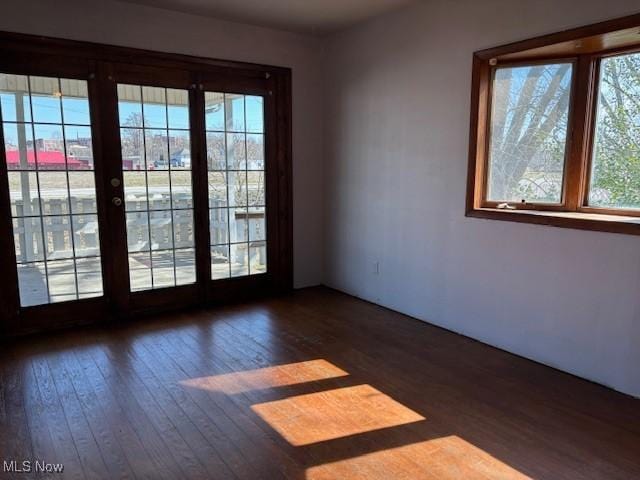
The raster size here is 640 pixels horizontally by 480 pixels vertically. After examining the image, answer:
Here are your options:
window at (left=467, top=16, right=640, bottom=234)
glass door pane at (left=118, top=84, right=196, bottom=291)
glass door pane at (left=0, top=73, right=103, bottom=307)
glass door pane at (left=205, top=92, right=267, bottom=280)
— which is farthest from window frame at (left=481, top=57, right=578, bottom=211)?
glass door pane at (left=0, top=73, right=103, bottom=307)

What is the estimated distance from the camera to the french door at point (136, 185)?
→ 11.5 feet

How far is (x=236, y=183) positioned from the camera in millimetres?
4469

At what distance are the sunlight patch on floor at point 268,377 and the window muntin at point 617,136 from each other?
6.73 ft

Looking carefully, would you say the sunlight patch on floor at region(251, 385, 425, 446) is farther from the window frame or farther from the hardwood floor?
the window frame

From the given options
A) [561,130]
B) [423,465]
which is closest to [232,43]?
[561,130]

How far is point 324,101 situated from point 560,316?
121 inches

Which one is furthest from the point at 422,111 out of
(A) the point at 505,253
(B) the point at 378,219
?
(A) the point at 505,253

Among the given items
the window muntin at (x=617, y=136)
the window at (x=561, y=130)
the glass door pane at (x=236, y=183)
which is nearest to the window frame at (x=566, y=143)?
the window at (x=561, y=130)

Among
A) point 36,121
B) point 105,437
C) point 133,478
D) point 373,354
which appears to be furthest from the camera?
point 36,121

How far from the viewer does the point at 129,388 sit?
2.76 metres

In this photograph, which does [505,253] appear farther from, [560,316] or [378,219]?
[378,219]

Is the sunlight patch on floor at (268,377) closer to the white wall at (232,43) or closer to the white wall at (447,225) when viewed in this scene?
the white wall at (447,225)

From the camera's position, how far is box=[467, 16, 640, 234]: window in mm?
2752

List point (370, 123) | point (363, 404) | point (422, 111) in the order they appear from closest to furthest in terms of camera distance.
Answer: point (363, 404) → point (422, 111) → point (370, 123)
